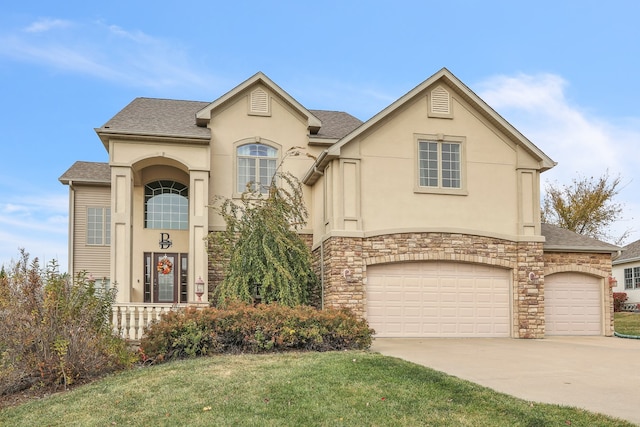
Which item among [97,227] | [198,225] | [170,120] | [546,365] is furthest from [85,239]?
[546,365]

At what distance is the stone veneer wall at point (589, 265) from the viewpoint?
744 inches

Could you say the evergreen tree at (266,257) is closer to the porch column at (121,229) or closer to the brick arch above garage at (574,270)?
the porch column at (121,229)

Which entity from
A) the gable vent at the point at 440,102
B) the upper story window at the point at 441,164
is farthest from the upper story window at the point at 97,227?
the gable vent at the point at 440,102

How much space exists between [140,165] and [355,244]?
24.6 ft

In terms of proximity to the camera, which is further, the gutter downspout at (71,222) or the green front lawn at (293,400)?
the gutter downspout at (71,222)

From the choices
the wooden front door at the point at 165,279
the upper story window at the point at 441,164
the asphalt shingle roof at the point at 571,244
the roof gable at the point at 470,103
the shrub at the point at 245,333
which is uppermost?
the roof gable at the point at 470,103

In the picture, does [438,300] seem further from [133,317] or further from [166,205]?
[166,205]

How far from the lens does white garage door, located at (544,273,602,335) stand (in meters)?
18.9

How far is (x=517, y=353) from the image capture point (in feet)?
44.0

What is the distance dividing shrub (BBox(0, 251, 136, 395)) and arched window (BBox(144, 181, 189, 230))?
9440 mm

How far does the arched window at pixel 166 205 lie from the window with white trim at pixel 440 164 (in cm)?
802

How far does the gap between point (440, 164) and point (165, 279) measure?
9510 millimetres

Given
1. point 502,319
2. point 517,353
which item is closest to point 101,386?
point 517,353

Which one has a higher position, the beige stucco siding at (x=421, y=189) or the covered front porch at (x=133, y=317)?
the beige stucco siding at (x=421, y=189)
